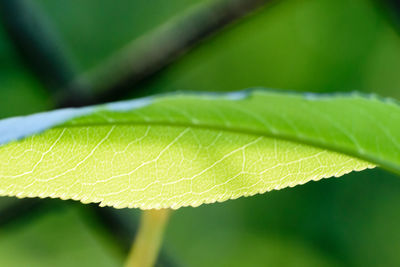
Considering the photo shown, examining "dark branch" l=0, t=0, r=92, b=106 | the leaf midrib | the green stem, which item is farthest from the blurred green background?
the leaf midrib

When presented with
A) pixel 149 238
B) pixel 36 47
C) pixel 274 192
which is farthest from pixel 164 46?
pixel 274 192

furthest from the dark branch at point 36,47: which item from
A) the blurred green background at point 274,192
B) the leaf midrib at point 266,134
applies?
the blurred green background at point 274,192

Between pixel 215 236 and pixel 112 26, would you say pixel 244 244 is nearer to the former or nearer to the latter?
pixel 215 236

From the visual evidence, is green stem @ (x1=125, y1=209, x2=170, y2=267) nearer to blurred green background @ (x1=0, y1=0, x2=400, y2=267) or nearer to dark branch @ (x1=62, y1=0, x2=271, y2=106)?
dark branch @ (x1=62, y1=0, x2=271, y2=106)

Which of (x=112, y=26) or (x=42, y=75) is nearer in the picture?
(x=42, y=75)

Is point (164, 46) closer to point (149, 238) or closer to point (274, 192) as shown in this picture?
point (149, 238)

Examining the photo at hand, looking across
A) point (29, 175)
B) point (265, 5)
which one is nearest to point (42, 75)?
point (265, 5)
